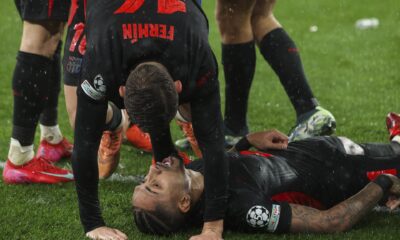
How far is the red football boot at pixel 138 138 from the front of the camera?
5047 millimetres

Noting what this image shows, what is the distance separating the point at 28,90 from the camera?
4352 mm

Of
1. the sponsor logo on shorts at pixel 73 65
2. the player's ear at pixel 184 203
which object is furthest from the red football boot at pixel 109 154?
the player's ear at pixel 184 203

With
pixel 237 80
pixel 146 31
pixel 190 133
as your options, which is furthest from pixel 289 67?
pixel 146 31

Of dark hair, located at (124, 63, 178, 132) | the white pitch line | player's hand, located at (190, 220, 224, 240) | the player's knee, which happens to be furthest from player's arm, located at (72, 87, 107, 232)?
the white pitch line

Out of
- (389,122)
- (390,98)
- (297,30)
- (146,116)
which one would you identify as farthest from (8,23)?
(146,116)

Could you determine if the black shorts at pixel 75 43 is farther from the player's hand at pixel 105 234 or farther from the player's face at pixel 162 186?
the player's hand at pixel 105 234

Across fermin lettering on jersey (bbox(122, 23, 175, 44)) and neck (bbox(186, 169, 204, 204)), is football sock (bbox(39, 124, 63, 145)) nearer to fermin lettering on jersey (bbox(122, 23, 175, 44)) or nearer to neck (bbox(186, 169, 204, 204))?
neck (bbox(186, 169, 204, 204))

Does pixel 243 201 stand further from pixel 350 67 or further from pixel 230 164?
pixel 350 67

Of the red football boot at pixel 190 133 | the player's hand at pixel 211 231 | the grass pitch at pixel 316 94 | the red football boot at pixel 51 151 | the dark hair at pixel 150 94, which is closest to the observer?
the dark hair at pixel 150 94

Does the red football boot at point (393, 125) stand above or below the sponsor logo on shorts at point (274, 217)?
above

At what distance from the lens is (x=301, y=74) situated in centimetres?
474

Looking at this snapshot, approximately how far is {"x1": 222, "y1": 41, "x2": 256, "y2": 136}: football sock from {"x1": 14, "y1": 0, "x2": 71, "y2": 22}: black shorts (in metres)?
1.11

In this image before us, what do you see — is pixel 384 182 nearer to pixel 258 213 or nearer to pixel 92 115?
pixel 258 213

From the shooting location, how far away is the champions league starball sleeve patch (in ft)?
11.6
